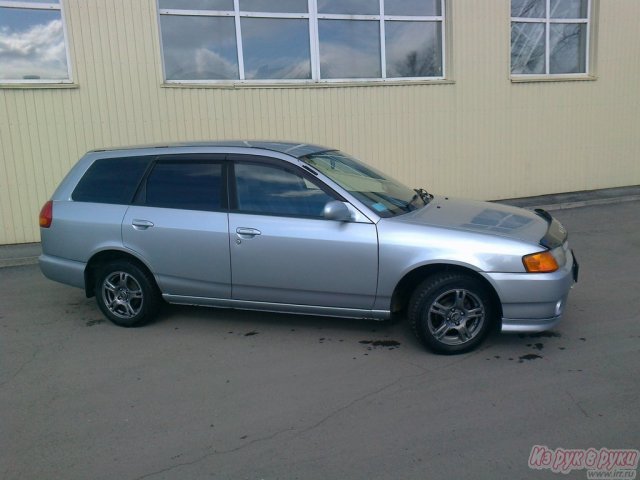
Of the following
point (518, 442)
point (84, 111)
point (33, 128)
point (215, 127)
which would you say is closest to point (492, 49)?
point (215, 127)

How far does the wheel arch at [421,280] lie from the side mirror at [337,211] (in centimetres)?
67

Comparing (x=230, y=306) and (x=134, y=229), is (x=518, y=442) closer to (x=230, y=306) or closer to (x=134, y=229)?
(x=230, y=306)

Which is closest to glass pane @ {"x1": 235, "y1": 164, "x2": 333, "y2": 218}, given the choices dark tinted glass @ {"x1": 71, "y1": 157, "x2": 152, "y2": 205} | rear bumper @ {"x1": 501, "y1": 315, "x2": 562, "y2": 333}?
dark tinted glass @ {"x1": 71, "y1": 157, "x2": 152, "y2": 205}

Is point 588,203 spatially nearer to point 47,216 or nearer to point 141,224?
point 141,224

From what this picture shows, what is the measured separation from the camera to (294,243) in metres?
4.93

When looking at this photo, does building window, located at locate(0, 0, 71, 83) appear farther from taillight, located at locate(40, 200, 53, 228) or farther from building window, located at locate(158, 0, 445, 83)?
taillight, located at locate(40, 200, 53, 228)

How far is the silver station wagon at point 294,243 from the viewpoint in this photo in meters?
4.64

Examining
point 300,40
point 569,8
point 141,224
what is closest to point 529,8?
point 569,8

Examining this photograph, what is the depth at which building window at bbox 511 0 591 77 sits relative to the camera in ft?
36.6

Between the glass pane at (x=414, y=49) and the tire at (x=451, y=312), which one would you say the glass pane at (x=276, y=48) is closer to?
the glass pane at (x=414, y=49)

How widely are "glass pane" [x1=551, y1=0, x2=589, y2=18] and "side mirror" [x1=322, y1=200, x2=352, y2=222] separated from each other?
8854 millimetres

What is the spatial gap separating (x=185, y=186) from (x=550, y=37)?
29.4 ft

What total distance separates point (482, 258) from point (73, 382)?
324 centimetres

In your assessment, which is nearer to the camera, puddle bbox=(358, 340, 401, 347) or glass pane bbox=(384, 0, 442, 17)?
puddle bbox=(358, 340, 401, 347)
